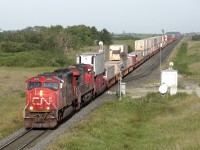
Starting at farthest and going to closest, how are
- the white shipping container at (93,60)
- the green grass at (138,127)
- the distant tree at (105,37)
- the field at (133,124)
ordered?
1. the distant tree at (105,37)
2. the white shipping container at (93,60)
3. the field at (133,124)
4. the green grass at (138,127)

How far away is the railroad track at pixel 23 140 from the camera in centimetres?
2140

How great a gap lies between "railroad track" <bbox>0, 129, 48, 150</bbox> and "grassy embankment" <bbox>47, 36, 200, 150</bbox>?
2078 millimetres

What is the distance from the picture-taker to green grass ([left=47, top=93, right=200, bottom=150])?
20.8 metres

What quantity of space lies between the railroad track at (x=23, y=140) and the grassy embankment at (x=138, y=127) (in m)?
2.08

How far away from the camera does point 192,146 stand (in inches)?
736

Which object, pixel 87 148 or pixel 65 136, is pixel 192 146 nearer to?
pixel 87 148

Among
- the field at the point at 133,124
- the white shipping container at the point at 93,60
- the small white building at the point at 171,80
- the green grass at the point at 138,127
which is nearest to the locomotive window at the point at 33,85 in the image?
the field at the point at 133,124

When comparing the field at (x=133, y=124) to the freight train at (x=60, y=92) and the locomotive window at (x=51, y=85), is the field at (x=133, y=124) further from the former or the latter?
the locomotive window at (x=51, y=85)

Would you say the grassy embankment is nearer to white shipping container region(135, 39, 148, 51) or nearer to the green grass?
the green grass

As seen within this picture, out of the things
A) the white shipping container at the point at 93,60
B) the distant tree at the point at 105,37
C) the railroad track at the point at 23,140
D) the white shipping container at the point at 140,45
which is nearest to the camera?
the railroad track at the point at 23,140

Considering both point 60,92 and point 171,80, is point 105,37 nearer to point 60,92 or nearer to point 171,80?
point 171,80

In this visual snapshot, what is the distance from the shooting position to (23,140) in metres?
23.0

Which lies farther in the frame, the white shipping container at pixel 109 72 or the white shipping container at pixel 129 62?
the white shipping container at pixel 129 62

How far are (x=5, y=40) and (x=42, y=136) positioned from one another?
89.5 meters
